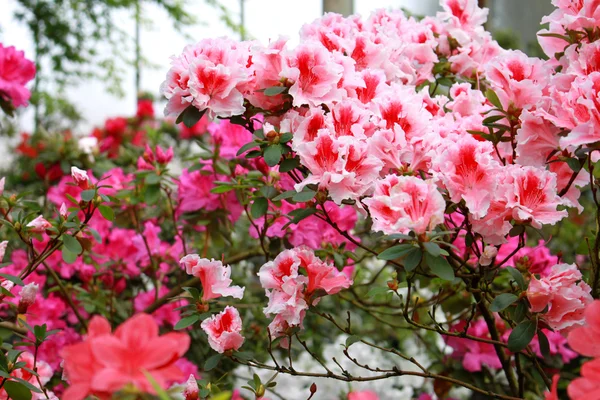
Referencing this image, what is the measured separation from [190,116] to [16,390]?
0.48m

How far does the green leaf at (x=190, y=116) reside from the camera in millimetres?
1022

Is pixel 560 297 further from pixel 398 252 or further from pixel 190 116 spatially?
pixel 190 116

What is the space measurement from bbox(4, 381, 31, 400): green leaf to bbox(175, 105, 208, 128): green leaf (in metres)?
0.45

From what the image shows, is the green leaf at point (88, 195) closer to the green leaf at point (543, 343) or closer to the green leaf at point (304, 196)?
the green leaf at point (304, 196)

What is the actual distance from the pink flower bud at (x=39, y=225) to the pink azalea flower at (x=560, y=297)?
77 centimetres

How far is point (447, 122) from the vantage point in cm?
108

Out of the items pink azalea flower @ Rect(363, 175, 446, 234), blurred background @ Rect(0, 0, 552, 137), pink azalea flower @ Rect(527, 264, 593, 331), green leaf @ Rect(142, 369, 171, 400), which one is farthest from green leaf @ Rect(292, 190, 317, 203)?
blurred background @ Rect(0, 0, 552, 137)

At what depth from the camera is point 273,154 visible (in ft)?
3.22

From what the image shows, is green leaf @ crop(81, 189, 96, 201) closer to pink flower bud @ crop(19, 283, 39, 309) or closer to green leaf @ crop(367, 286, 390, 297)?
pink flower bud @ crop(19, 283, 39, 309)

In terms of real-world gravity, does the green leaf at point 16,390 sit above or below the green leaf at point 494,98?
below

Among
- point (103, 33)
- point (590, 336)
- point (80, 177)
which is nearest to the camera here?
point (590, 336)

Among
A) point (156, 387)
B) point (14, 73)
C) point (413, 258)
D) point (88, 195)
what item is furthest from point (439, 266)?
point (14, 73)

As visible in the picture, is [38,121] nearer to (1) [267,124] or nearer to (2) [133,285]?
(2) [133,285]

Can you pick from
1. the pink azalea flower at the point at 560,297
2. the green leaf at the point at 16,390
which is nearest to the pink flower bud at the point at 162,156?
the green leaf at the point at 16,390
